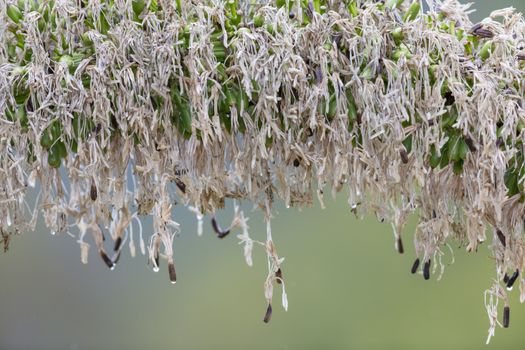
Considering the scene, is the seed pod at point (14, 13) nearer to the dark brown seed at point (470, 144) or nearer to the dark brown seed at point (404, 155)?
the dark brown seed at point (404, 155)

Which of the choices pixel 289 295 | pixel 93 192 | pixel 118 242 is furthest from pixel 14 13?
pixel 289 295

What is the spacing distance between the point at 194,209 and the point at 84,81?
305mm

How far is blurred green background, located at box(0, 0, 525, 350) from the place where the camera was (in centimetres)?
627

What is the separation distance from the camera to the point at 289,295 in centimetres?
645

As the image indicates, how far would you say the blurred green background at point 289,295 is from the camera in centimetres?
627

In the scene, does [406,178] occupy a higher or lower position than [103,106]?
lower

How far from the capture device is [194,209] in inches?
64.2

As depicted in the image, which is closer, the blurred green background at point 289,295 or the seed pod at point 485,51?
the seed pod at point 485,51

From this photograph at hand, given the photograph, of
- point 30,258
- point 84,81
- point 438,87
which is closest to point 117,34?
point 84,81

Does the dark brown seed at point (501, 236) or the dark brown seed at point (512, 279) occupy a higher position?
the dark brown seed at point (501, 236)

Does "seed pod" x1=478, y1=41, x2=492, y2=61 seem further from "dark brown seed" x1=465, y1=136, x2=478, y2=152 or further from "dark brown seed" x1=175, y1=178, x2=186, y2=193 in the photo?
"dark brown seed" x1=175, y1=178, x2=186, y2=193

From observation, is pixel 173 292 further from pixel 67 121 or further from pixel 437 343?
pixel 67 121

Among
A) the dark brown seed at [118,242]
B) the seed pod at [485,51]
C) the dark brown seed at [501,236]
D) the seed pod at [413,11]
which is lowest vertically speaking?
the dark brown seed at [501,236]

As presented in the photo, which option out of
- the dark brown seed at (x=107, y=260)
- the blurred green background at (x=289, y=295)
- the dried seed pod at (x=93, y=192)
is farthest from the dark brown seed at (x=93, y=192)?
the blurred green background at (x=289, y=295)
